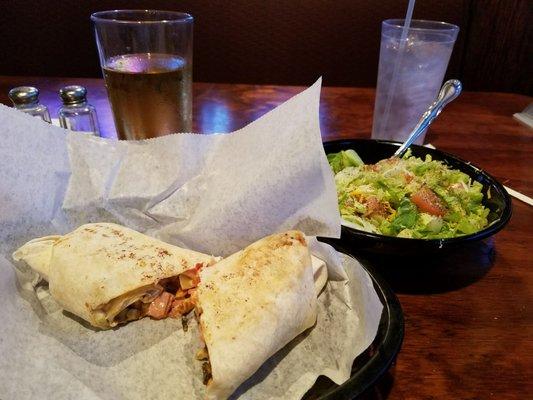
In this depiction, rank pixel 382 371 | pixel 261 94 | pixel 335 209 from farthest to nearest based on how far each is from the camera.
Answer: pixel 261 94 → pixel 335 209 → pixel 382 371

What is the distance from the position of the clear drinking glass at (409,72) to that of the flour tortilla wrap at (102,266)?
41.1 inches

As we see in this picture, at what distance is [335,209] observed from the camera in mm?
918

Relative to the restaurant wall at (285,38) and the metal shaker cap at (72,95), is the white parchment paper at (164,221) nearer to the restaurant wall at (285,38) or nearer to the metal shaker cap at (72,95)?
the metal shaker cap at (72,95)

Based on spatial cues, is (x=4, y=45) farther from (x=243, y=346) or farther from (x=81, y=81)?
(x=243, y=346)

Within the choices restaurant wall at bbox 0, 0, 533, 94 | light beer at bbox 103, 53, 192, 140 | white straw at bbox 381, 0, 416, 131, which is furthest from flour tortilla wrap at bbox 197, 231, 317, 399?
restaurant wall at bbox 0, 0, 533, 94

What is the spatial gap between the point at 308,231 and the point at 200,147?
0.35 m

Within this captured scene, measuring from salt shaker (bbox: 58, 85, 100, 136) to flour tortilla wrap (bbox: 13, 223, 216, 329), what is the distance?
622mm

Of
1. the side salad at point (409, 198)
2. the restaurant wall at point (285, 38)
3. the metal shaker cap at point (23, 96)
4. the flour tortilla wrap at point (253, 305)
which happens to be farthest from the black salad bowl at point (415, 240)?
the restaurant wall at point (285, 38)

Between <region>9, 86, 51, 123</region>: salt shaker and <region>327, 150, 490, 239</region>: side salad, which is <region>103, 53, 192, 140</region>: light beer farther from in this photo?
<region>327, 150, 490, 239</region>: side salad

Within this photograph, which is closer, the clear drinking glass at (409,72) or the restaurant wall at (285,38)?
the clear drinking glass at (409,72)

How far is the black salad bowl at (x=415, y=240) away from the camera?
952 millimetres

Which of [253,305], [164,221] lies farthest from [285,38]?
[253,305]

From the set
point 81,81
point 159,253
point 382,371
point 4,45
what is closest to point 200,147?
point 159,253

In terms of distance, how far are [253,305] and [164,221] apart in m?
0.41
